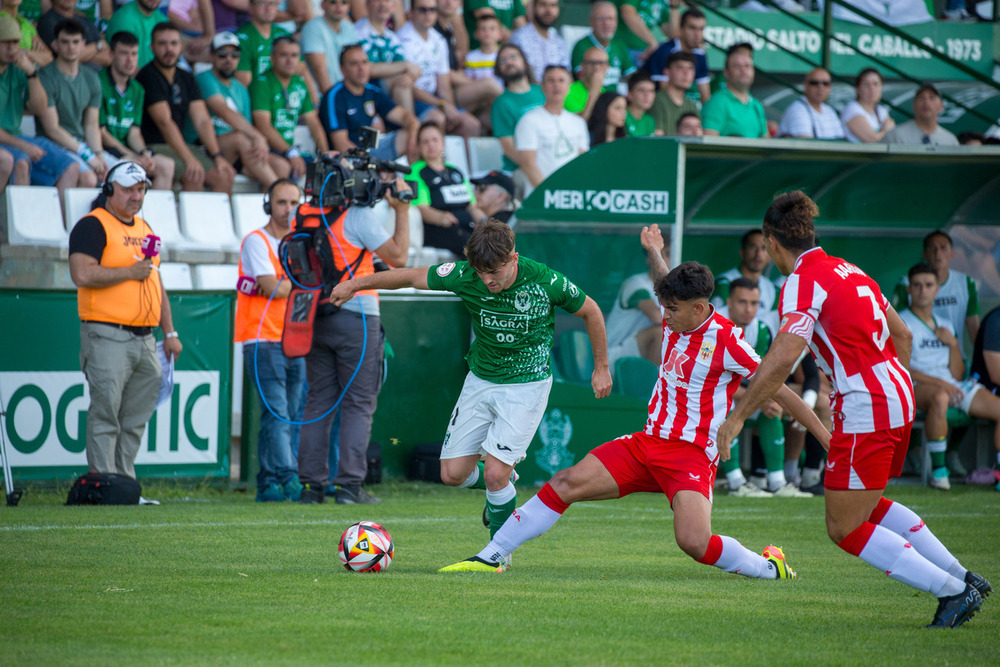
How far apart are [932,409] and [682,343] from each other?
5.93 metres

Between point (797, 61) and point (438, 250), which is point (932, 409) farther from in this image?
point (797, 61)

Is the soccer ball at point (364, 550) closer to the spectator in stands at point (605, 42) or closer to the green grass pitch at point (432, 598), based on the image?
the green grass pitch at point (432, 598)

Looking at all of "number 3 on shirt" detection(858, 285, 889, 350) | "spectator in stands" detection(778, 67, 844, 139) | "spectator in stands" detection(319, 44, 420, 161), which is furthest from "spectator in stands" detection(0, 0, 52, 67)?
"number 3 on shirt" detection(858, 285, 889, 350)

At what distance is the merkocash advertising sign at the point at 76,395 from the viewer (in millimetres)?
9383

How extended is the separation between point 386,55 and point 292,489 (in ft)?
19.7

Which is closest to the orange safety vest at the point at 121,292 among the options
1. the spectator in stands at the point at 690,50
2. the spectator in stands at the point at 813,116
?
the spectator in stands at the point at 690,50

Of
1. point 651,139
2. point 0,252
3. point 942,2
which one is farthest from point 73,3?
point 942,2

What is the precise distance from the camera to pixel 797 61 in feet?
62.5

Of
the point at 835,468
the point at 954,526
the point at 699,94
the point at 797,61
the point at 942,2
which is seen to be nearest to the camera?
the point at 835,468

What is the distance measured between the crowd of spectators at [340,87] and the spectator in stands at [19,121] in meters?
0.01

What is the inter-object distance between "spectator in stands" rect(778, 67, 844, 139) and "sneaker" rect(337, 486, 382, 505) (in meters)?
7.58

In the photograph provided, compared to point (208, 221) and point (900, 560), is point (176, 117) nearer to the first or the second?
point (208, 221)

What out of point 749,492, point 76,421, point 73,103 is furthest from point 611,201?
point 73,103

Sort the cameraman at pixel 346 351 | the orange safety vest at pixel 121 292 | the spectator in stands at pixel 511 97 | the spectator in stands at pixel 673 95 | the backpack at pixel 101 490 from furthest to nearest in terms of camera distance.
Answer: the spectator in stands at pixel 673 95 → the spectator in stands at pixel 511 97 → the cameraman at pixel 346 351 → the orange safety vest at pixel 121 292 → the backpack at pixel 101 490
